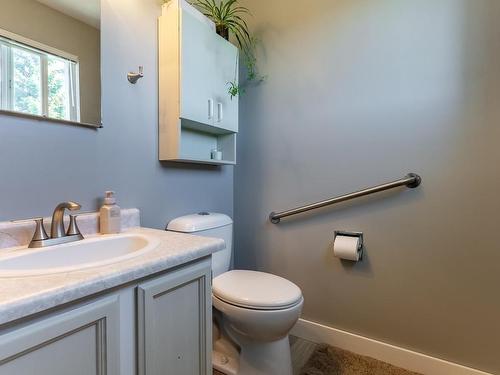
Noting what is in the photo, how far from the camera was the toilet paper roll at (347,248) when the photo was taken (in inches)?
53.6

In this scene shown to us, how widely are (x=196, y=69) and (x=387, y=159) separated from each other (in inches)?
41.0

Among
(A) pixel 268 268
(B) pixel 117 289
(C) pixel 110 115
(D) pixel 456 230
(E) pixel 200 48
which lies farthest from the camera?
(A) pixel 268 268

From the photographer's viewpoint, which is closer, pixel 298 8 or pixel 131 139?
pixel 131 139

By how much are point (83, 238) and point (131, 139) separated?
0.47m

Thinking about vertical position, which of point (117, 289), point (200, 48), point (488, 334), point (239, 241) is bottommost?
point (488, 334)

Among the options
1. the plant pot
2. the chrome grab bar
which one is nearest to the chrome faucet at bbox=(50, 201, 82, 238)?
the chrome grab bar

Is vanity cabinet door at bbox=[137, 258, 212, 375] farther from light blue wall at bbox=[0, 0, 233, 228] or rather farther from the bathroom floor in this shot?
the bathroom floor

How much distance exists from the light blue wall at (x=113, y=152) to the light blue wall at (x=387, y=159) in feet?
2.09

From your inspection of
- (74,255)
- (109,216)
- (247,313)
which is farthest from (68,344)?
(247,313)

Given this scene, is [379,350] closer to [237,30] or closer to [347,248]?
[347,248]

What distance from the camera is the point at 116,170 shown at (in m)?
1.11

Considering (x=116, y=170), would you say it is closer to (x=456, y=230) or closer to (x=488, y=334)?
(x=456, y=230)

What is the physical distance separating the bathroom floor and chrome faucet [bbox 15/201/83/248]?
0.95 m

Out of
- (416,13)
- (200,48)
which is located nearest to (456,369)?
(416,13)
